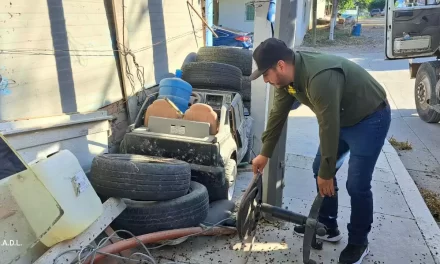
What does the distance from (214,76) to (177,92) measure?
2.41ft

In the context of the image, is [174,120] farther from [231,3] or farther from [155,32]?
[231,3]

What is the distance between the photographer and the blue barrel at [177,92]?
422 centimetres

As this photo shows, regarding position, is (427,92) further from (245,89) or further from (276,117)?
(276,117)

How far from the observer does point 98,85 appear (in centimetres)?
430

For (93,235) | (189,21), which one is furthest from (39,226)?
(189,21)

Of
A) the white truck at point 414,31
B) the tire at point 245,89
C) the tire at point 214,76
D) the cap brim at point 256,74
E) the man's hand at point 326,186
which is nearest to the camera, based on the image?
the cap brim at point 256,74

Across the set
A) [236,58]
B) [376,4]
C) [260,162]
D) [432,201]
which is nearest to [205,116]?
[260,162]

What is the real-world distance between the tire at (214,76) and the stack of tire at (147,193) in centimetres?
197

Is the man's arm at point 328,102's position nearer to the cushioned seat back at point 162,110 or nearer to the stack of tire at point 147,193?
the stack of tire at point 147,193

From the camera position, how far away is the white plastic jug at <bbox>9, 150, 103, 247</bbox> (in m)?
2.23

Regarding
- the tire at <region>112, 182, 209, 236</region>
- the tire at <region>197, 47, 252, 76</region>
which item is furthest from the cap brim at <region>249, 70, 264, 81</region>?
the tire at <region>197, 47, 252, 76</region>

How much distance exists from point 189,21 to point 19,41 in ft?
11.5

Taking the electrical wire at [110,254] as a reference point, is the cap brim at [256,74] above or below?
above

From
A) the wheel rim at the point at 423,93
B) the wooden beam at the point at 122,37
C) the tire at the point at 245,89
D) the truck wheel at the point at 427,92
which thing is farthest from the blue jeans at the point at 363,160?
the wheel rim at the point at 423,93
